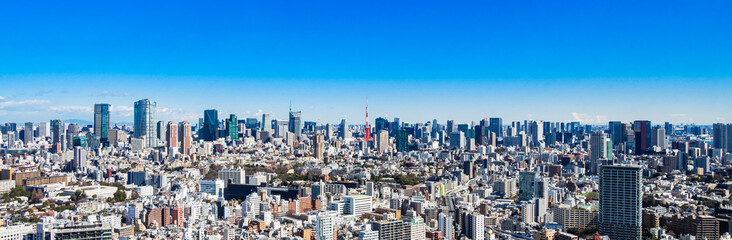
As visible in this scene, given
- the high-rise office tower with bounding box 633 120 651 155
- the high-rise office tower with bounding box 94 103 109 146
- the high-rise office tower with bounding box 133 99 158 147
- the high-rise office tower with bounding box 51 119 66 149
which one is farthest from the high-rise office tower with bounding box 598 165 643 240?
the high-rise office tower with bounding box 94 103 109 146

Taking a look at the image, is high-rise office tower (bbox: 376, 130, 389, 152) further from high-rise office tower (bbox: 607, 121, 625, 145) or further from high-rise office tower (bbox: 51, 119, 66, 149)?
high-rise office tower (bbox: 51, 119, 66, 149)

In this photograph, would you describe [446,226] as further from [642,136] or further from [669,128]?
[669,128]

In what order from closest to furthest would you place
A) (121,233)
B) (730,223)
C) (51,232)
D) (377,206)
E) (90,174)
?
1. (51,232)
2. (121,233)
3. (730,223)
4. (377,206)
5. (90,174)

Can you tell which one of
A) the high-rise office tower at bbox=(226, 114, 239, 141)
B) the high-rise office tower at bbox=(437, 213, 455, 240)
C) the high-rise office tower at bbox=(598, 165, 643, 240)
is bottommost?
the high-rise office tower at bbox=(437, 213, 455, 240)

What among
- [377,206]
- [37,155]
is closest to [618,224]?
[377,206]

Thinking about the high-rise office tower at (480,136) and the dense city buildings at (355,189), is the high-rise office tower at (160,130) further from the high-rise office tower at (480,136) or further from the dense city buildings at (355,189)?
Result: the high-rise office tower at (480,136)

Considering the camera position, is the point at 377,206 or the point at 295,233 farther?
the point at 377,206

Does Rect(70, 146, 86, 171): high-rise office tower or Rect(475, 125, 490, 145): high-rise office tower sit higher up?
Rect(475, 125, 490, 145): high-rise office tower

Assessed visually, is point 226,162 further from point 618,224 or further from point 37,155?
point 618,224
